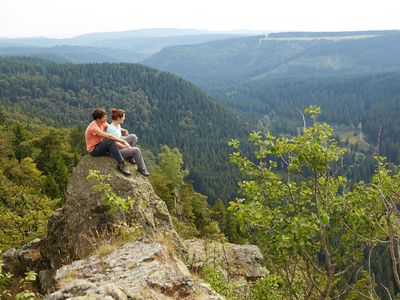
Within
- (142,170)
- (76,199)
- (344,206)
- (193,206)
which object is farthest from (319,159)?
(193,206)

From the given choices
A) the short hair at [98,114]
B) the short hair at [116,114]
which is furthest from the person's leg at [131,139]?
the short hair at [98,114]

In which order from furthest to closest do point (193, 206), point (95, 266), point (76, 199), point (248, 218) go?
point (193, 206), point (76, 199), point (248, 218), point (95, 266)

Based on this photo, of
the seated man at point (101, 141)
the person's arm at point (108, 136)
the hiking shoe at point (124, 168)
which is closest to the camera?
the person's arm at point (108, 136)

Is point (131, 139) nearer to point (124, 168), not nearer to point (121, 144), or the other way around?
point (121, 144)

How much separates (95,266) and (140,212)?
11.3 ft

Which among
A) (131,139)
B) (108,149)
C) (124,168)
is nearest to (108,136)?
(108,149)

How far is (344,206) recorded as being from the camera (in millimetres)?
10930

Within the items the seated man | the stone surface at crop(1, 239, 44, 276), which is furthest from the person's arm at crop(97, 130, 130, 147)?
the stone surface at crop(1, 239, 44, 276)

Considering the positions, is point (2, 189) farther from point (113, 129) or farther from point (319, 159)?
point (319, 159)

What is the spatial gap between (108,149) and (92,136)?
0.77 meters

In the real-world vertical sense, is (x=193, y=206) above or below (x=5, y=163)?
below

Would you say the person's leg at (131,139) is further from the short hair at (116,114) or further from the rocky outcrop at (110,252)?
the rocky outcrop at (110,252)

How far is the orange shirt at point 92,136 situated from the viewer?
13962 mm

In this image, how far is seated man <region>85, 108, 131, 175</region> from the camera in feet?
45.7
